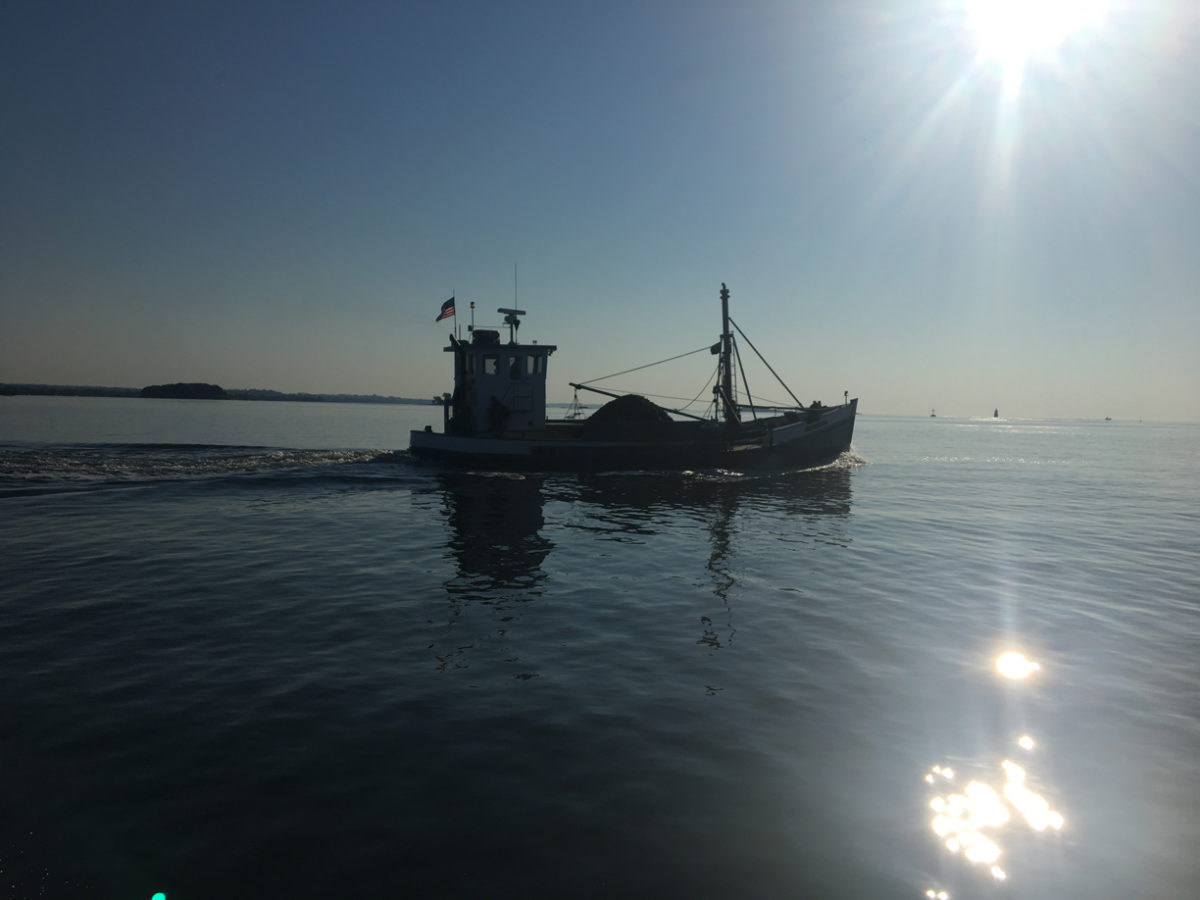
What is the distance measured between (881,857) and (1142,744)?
4.40 m

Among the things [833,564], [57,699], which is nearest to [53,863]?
[57,699]

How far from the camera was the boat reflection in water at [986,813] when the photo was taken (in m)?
5.50

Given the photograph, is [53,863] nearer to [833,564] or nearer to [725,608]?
[725,608]

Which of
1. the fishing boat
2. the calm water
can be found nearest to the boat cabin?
the fishing boat

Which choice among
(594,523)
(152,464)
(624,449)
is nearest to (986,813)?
(594,523)

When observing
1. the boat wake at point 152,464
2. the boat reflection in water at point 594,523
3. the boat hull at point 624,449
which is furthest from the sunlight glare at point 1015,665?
the boat wake at point 152,464

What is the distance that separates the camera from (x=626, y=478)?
3625 centimetres

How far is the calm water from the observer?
5207 millimetres

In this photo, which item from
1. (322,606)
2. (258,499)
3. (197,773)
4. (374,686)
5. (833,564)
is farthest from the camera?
(258,499)

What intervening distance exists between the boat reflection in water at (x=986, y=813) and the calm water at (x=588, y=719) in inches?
1.3

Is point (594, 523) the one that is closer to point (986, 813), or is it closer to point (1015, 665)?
point (1015, 665)

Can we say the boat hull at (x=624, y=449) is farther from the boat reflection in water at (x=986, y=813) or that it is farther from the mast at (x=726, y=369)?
the boat reflection in water at (x=986, y=813)

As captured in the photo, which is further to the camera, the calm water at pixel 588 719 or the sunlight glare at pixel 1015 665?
the sunlight glare at pixel 1015 665

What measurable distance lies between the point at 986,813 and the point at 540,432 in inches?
1363
